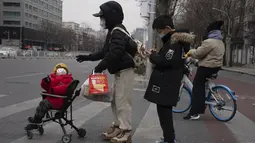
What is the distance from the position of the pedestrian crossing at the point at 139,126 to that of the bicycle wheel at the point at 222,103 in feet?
0.46

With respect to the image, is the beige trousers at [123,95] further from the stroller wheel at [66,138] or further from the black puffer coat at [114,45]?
the stroller wheel at [66,138]

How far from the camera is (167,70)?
15.3 ft

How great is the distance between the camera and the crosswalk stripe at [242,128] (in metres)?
5.76

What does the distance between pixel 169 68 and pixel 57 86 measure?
1.66 metres

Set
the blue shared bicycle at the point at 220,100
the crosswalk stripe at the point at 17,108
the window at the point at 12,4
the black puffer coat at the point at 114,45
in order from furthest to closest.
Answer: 1. the window at the point at 12,4
2. the crosswalk stripe at the point at 17,108
3. the blue shared bicycle at the point at 220,100
4. the black puffer coat at the point at 114,45

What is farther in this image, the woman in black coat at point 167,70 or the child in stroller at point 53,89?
the child in stroller at point 53,89

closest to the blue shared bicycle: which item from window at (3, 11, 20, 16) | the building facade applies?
the building facade

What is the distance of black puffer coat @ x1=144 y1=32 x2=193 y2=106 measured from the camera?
4.61 m

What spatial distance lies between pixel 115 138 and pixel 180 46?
1.66 m

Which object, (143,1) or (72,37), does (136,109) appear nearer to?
(143,1)

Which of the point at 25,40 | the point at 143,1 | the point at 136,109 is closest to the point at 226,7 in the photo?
the point at 143,1

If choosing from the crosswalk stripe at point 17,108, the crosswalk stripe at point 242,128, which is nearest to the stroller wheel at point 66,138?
the crosswalk stripe at point 17,108

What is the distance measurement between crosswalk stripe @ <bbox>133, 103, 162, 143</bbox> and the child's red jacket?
133cm

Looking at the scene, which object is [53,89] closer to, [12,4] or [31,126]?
[31,126]
